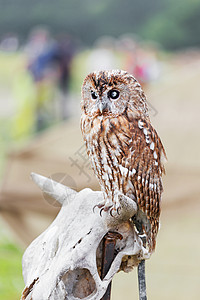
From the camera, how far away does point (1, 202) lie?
1863 millimetres

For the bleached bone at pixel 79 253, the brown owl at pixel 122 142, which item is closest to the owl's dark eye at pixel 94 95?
the brown owl at pixel 122 142

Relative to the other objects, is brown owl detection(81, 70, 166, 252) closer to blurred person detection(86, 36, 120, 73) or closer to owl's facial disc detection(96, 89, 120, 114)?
owl's facial disc detection(96, 89, 120, 114)

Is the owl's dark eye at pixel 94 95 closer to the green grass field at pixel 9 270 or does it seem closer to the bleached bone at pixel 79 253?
the bleached bone at pixel 79 253

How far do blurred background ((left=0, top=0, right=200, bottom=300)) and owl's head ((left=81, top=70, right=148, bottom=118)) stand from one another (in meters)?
0.15

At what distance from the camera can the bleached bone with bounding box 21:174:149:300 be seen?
2.22 ft

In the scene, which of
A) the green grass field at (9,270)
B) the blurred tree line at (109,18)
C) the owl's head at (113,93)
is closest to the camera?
the owl's head at (113,93)

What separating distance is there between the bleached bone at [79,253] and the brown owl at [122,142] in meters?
0.02

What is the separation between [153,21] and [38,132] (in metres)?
3.36

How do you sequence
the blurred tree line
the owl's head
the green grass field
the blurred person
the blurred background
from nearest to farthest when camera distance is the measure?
the owl's head
the blurred background
the green grass field
the blurred person
the blurred tree line

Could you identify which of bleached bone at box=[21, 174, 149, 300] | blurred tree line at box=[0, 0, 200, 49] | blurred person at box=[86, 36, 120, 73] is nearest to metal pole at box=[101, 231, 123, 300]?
bleached bone at box=[21, 174, 149, 300]

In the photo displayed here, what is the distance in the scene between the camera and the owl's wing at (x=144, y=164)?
688 millimetres

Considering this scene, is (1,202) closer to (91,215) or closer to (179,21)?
(91,215)

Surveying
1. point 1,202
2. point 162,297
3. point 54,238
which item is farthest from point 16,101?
point 54,238

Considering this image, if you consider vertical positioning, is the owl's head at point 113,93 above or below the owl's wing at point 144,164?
above
